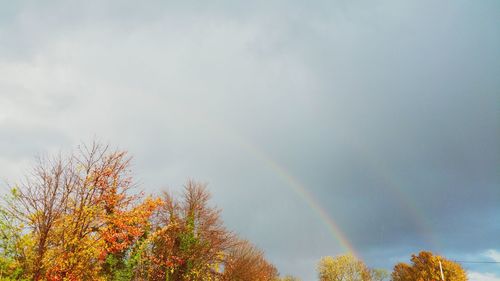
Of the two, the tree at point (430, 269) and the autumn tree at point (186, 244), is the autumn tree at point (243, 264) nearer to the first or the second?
the autumn tree at point (186, 244)

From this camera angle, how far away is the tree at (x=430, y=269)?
83625 mm

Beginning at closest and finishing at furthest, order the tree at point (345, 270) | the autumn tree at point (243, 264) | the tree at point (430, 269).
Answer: the autumn tree at point (243, 264) < the tree at point (430, 269) < the tree at point (345, 270)

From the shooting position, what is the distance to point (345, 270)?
9656 cm

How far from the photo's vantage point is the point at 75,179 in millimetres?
19953

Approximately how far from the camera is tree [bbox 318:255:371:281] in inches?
3767

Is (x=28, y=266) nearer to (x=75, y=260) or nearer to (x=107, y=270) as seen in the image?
(x=75, y=260)

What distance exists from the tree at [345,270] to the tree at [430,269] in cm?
1084

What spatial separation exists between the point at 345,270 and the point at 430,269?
781 inches

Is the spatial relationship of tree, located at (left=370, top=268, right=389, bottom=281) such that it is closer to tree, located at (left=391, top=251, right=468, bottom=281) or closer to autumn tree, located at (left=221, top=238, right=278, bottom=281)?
tree, located at (left=391, top=251, right=468, bottom=281)

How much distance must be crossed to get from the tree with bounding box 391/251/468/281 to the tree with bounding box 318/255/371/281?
10.8m

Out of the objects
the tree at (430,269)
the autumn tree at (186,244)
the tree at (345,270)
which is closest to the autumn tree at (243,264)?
the autumn tree at (186,244)

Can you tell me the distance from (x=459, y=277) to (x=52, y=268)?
3428 inches

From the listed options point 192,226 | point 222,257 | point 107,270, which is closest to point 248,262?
point 222,257

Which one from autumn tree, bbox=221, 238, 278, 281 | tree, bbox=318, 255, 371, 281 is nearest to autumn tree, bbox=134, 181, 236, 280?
autumn tree, bbox=221, 238, 278, 281
